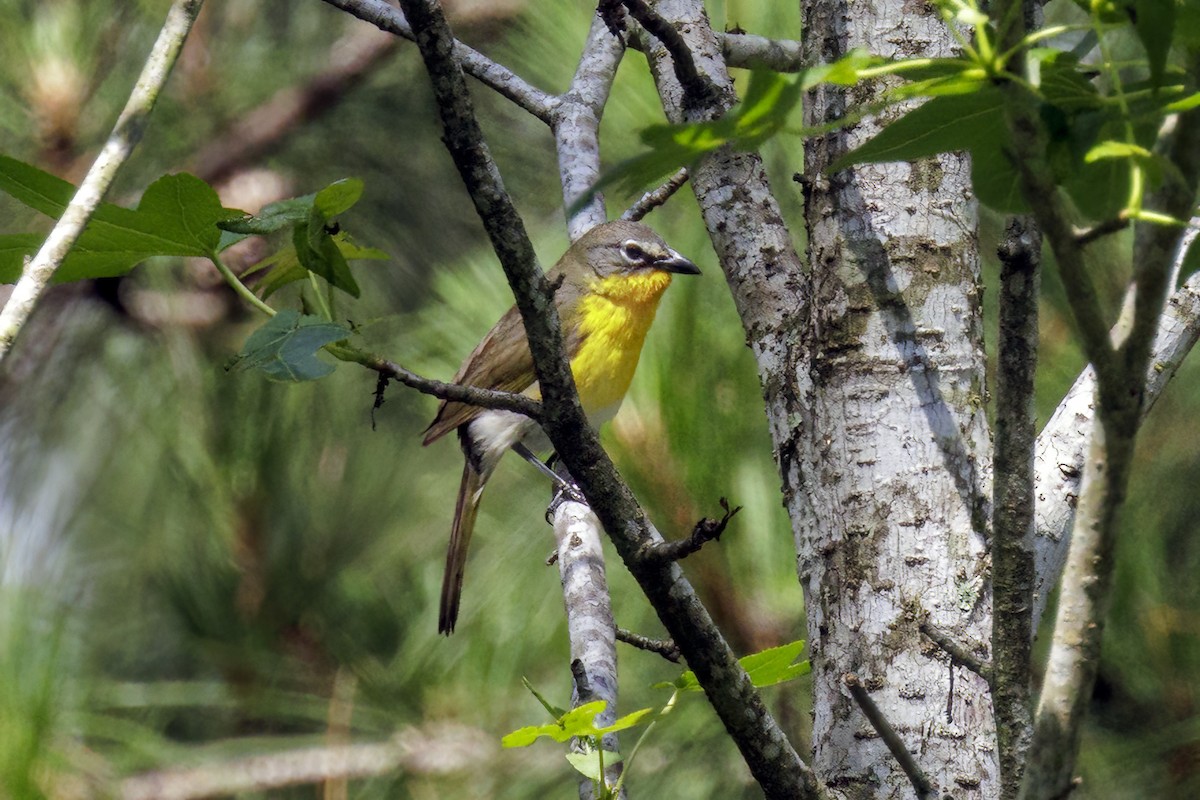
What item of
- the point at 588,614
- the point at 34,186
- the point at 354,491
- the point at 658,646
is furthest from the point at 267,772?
the point at 34,186

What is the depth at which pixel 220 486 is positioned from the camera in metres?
3.97

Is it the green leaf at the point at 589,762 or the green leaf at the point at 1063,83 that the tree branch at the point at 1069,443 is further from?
the green leaf at the point at 1063,83

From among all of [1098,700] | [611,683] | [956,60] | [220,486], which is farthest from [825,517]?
[220,486]

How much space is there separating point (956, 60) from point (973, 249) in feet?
3.90

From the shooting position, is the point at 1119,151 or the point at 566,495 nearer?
the point at 1119,151

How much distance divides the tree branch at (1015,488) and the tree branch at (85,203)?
726 mm

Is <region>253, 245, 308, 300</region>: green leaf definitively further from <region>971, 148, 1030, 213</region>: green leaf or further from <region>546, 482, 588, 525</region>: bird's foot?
<region>546, 482, 588, 525</region>: bird's foot

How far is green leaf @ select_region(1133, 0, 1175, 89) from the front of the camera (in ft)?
2.11

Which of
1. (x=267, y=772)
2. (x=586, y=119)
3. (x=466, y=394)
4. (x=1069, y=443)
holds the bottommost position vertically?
(x=267, y=772)

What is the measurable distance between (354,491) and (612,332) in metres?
1.16

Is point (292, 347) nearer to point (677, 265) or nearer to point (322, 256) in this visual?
point (322, 256)

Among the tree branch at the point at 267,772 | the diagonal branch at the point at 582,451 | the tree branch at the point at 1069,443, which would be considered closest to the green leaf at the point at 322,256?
the diagonal branch at the point at 582,451

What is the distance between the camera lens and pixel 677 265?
136 inches

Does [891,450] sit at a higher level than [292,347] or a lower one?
lower
